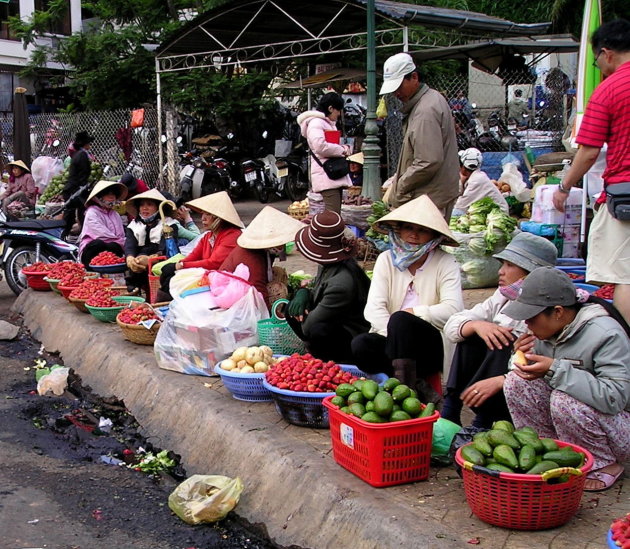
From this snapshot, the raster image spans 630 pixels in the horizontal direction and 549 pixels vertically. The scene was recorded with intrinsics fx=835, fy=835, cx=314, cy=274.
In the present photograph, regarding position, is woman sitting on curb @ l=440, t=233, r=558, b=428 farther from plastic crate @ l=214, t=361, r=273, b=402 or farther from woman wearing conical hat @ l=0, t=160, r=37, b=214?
woman wearing conical hat @ l=0, t=160, r=37, b=214

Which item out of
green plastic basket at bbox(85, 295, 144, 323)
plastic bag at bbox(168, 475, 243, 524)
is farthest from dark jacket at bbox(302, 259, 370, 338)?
green plastic basket at bbox(85, 295, 144, 323)

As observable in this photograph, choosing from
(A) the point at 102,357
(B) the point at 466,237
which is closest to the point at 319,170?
(B) the point at 466,237

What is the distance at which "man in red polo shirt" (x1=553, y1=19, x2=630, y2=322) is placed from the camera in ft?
15.0

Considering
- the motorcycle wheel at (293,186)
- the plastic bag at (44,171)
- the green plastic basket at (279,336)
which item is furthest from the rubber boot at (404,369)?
the plastic bag at (44,171)

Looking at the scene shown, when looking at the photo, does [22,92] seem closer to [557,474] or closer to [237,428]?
[237,428]

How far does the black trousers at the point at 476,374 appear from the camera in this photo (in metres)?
4.14

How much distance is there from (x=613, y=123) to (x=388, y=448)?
2257 millimetres

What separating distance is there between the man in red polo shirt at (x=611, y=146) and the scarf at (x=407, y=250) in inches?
33.1

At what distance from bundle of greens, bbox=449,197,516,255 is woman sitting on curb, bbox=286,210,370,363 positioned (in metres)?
3.28

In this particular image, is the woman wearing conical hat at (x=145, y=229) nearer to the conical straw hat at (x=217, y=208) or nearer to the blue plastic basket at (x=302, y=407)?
the conical straw hat at (x=217, y=208)

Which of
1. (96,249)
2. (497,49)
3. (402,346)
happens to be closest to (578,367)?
(402,346)

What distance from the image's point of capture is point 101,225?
9.41 meters

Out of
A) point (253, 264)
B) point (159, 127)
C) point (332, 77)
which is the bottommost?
point (253, 264)

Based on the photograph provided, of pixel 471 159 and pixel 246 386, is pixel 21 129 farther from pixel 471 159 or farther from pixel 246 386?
pixel 246 386
